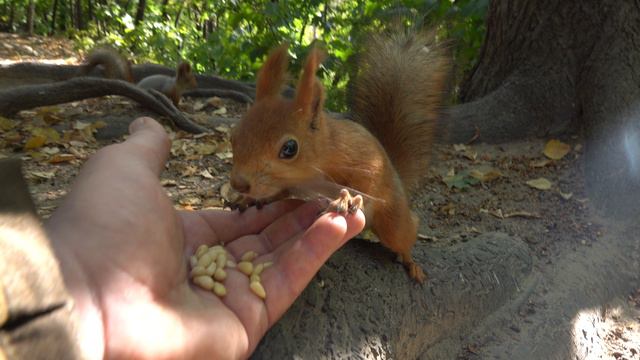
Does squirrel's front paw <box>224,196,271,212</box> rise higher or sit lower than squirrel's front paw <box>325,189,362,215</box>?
lower

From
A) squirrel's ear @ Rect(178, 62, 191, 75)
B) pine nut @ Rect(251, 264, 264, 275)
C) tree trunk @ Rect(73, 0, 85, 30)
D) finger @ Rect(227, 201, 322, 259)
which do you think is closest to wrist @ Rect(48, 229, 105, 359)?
pine nut @ Rect(251, 264, 264, 275)

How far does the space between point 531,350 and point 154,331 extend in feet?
3.19

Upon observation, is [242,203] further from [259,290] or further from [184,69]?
[184,69]

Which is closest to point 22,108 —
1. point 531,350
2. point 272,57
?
point 272,57

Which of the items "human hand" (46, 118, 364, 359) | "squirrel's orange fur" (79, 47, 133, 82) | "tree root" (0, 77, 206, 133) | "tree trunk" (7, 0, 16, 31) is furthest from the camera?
"tree trunk" (7, 0, 16, 31)

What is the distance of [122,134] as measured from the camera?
2.75 metres

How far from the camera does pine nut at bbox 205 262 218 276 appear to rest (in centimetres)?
107

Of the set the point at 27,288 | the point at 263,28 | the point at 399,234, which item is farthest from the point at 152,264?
the point at 263,28

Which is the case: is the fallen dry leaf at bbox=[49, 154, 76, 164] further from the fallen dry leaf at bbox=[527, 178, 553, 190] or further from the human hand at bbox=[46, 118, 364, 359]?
the fallen dry leaf at bbox=[527, 178, 553, 190]

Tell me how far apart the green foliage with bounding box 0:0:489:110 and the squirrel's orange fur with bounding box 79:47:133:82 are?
0.90m

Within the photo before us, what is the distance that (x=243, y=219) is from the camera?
1321mm

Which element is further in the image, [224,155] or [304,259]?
[224,155]

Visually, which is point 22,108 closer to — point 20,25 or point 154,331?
point 154,331

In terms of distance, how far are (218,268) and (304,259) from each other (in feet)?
0.57
